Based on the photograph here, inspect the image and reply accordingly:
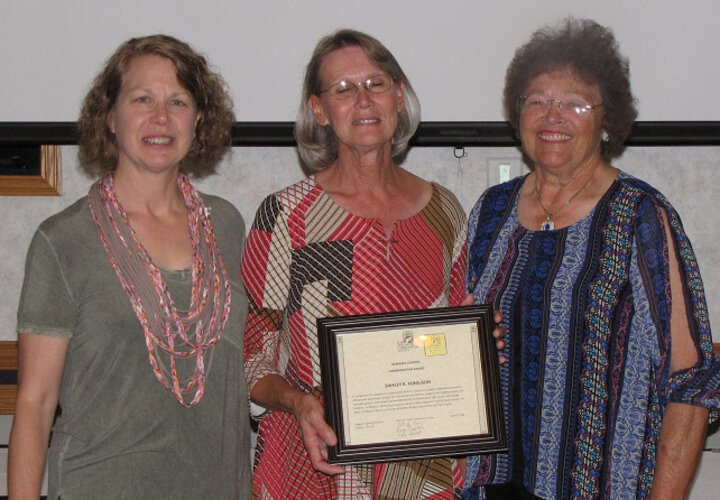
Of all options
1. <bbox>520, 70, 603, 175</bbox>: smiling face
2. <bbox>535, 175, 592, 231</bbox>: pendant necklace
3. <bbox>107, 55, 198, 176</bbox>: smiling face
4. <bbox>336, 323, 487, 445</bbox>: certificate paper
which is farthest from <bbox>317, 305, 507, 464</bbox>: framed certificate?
<bbox>107, 55, 198, 176</bbox>: smiling face

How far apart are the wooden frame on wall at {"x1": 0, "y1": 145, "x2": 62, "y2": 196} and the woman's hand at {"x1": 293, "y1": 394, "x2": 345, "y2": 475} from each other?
1638 mm

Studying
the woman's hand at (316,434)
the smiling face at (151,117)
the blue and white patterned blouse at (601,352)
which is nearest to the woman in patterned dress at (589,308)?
the blue and white patterned blouse at (601,352)

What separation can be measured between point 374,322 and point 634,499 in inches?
28.7

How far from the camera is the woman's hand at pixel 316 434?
2.09 m

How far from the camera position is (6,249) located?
3371 mm

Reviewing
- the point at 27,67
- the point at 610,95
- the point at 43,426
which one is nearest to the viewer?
the point at 43,426

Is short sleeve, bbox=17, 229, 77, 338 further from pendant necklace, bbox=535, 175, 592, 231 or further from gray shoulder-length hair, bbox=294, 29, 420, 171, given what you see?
pendant necklace, bbox=535, 175, 592, 231

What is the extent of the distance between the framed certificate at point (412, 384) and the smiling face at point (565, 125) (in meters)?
0.44

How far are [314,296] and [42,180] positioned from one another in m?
1.50

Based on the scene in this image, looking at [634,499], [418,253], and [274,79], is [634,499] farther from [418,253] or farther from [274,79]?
[274,79]

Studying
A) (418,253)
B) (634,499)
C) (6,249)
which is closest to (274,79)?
(418,253)

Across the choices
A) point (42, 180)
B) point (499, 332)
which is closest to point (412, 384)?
point (499, 332)

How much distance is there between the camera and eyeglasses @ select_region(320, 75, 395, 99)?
2.36m

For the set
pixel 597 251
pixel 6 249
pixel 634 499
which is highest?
pixel 6 249
